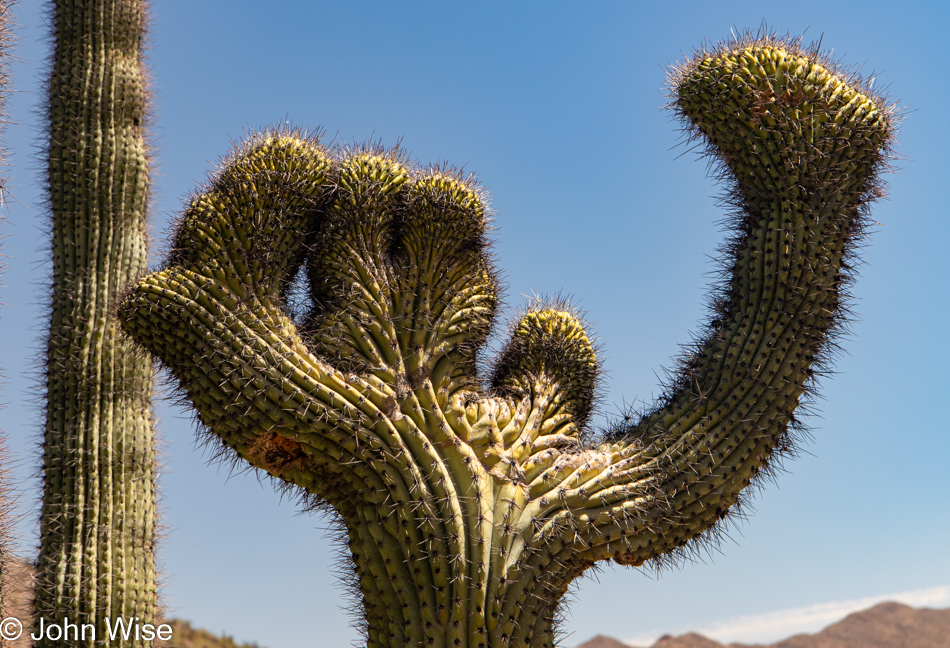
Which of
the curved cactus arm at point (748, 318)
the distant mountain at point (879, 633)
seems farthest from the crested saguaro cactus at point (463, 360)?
the distant mountain at point (879, 633)

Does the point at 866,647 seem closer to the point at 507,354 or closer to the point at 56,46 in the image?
the point at 507,354

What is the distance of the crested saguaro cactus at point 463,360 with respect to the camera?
3.98 metres

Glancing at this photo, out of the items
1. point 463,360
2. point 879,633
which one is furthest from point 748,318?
point 879,633

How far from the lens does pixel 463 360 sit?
4656 mm

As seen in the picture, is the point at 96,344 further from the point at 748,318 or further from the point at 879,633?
the point at 879,633

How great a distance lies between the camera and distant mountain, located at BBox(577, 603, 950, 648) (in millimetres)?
23812

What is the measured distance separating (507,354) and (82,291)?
4.16 metres

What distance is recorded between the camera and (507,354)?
16.8ft

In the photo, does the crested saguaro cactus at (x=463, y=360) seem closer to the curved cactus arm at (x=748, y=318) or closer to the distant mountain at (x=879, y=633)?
the curved cactus arm at (x=748, y=318)

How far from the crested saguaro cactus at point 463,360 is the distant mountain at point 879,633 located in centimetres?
2296

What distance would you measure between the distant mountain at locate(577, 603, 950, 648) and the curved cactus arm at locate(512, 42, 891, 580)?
75.1 ft

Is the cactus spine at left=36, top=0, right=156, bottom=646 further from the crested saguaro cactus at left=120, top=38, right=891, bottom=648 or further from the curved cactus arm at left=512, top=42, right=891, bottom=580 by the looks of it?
the curved cactus arm at left=512, top=42, right=891, bottom=580

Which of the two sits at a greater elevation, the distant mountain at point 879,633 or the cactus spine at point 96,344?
the cactus spine at point 96,344

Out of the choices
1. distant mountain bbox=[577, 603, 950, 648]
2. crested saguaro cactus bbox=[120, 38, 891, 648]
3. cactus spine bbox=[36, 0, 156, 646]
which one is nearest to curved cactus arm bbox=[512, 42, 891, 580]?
crested saguaro cactus bbox=[120, 38, 891, 648]
